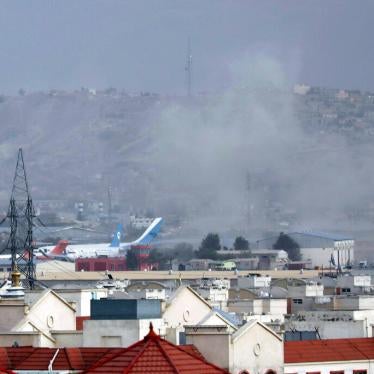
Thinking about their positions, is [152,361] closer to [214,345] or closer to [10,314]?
[214,345]

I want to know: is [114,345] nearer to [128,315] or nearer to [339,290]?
[128,315]

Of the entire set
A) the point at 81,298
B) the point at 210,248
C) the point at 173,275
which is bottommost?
the point at 81,298

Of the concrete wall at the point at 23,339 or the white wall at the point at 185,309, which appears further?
the white wall at the point at 185,309

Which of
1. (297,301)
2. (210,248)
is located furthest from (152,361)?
(210,248)

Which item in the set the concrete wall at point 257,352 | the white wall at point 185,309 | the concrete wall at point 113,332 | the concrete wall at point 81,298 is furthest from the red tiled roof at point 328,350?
the concrete wall at point 81,298

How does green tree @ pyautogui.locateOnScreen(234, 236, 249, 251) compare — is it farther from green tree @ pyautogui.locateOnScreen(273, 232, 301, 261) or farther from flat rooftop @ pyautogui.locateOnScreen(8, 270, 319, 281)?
flat rooftop @ pyautogui.locateOnScreen(8, 270, 319, 281)

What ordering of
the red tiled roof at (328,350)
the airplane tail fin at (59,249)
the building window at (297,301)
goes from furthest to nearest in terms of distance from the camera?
the airplane tail fin at (59,249), the building window at (297,301), the red tiled roof at (328,350)

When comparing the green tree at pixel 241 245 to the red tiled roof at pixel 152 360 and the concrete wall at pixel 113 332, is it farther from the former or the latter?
the red tiled roof at pixel 152 360
